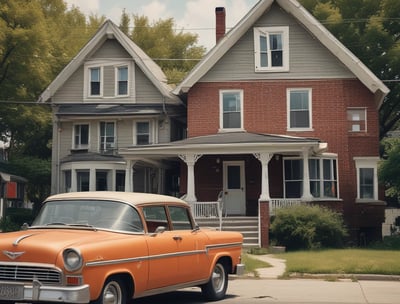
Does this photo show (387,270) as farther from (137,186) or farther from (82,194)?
(137,186)

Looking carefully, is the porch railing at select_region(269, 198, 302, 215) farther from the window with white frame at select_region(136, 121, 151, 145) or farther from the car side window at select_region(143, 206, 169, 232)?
the car side window at select_region(143, 206, 169, 232)

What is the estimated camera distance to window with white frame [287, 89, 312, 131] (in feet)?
87.9

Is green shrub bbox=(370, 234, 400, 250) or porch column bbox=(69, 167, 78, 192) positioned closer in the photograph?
green shrub bbox=(370, 234, 400, 250)

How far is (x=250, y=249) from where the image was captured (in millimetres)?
21078

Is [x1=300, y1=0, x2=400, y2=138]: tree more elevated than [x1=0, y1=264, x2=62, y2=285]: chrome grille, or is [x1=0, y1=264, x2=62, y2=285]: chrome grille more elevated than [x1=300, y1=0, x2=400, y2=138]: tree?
[x1=300, y1=0, x2=400, y2=138]: tree

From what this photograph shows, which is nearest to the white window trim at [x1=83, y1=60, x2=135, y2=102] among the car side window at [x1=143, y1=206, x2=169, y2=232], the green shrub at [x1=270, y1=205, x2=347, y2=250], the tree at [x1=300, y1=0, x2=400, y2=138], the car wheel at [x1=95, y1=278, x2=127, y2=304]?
the green shrub at [x1=270, y1=205, x2=347, y2=250]

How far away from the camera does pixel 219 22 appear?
3116 centimetres

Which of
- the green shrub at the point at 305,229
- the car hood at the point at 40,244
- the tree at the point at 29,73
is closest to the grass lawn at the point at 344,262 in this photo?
the green shrub at the point at 305,229

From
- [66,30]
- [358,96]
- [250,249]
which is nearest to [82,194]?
[250,249]

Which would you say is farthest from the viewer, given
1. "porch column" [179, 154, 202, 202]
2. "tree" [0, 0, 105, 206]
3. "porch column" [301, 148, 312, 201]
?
"tree" [0, 0, 105, 206]

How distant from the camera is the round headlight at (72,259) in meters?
7.39

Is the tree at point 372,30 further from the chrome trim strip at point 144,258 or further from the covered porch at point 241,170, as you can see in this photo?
the chrome trim strip at point 144,258

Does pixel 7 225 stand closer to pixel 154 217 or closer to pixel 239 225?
pixel 239 225

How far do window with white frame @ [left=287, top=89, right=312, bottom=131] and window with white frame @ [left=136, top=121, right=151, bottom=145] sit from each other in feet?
23.5
